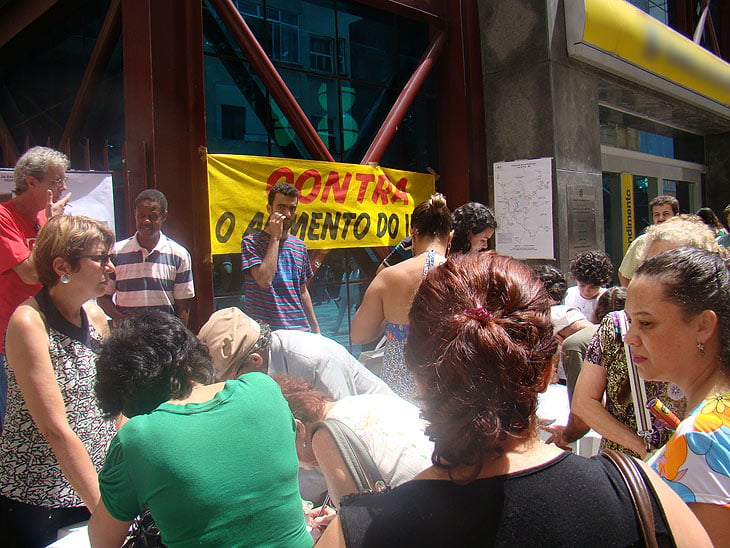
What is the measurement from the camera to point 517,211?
654 centimetres

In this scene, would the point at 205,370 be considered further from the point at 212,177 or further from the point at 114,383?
the point at 212,177

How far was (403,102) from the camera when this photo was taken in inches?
240

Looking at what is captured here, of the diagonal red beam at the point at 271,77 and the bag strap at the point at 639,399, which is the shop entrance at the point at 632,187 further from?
the bag strap at the point at 639,399

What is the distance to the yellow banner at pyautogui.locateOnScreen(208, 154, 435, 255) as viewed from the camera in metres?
4.64

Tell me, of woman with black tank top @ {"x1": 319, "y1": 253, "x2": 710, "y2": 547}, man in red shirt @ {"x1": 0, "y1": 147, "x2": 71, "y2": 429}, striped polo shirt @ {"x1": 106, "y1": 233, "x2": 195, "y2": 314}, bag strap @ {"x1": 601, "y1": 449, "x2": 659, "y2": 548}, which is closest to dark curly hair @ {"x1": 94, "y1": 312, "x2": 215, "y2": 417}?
woman with black tank top @ {"x1": 319, "y1": 253, "x2": 710, "y2": 547}

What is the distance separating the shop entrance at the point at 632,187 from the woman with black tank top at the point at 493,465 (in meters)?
8.02

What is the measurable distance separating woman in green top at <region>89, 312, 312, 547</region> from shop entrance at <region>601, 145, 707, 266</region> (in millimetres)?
7764

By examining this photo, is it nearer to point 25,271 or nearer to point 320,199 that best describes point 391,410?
point 25,271

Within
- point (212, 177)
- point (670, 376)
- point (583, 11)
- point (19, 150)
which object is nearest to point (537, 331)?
point (670, 376)

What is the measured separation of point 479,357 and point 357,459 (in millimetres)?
659

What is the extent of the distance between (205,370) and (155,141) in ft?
9.98

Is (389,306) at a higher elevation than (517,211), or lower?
lower

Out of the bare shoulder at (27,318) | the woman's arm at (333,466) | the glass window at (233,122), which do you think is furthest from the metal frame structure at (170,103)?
the woman's arm at (333,466)

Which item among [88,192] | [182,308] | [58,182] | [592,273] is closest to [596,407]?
[592,273]
